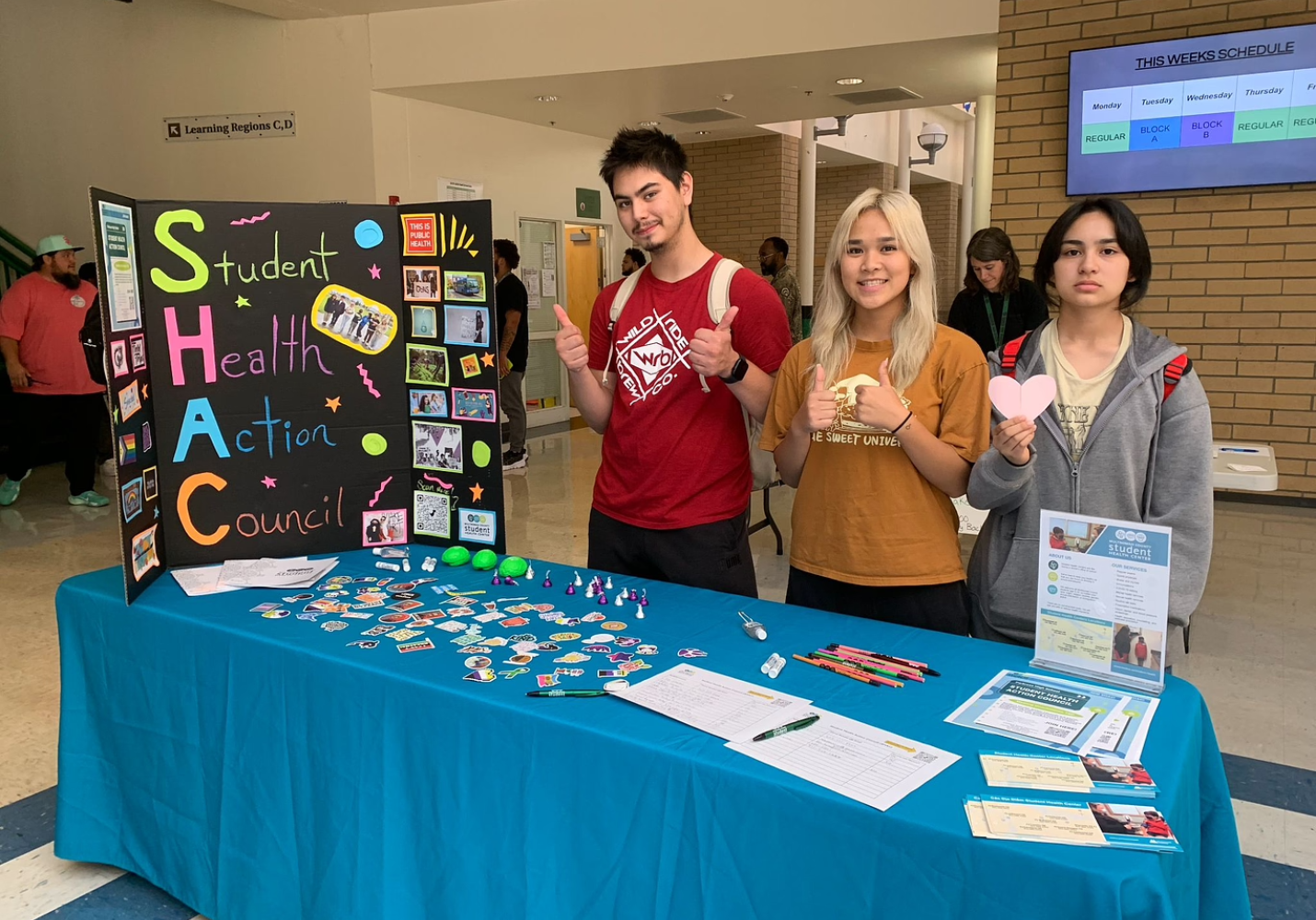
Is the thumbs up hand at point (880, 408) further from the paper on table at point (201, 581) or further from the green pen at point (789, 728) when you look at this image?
the paper on table at point (201, 581)

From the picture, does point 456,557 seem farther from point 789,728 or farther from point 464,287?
point 789,728

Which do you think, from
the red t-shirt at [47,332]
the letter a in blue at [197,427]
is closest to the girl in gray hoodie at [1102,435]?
the letter a in blue at [197,427]

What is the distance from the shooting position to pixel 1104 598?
1355mm

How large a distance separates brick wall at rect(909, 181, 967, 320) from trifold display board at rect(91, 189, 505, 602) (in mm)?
15417

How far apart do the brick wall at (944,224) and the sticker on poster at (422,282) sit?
15.4 meters

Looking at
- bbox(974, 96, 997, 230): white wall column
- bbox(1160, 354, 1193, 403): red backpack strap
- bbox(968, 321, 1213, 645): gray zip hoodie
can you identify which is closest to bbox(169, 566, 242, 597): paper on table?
bbox(968, 321, 1213, 645): gray zip hoodie

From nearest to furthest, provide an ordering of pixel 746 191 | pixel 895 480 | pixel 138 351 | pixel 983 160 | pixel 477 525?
pixel 895 480 → pixel 138 351 → pixel 477 525 → pixel 983 160 → pixel 746 191

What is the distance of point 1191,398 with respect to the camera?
1.60m

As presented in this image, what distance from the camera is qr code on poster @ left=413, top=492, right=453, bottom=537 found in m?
2.27

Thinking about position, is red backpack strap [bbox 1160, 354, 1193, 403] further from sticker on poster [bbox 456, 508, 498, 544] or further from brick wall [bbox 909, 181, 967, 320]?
brick wall [bbox 909, 181, 967, 320]

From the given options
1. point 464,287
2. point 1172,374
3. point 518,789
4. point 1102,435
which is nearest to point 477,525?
point 464,287

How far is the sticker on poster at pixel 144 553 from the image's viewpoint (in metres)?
1.92

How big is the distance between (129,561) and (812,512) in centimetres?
138

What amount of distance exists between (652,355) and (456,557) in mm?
652
